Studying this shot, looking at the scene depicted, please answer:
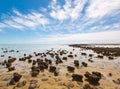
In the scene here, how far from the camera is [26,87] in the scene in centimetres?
1148

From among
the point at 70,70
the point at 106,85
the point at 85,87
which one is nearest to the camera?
the point at 85,87

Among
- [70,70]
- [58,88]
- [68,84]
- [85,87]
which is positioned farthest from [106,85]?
[70,70]

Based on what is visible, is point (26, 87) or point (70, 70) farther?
point (70, 70)

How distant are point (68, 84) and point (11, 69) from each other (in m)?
10.3

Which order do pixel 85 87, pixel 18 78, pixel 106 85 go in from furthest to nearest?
pixel 18 78
pixel 106 85
pixel 85 87

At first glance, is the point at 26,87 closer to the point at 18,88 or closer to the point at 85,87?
the point at 18,88

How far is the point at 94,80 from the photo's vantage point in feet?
41.5

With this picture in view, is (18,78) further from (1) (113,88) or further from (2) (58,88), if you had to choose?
(1) (113,88)

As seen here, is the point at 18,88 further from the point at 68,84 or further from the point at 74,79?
the point at 74,79

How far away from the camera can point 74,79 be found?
44.7ft

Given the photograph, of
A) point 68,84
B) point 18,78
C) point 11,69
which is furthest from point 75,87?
point 11,69

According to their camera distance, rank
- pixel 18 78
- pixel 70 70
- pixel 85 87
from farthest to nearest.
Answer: pixel 70 70 < pixel 18 78 < pixel 85 87

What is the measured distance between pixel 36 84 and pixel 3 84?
3.40 meters

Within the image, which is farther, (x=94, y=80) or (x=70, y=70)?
(x=70, y=70)
